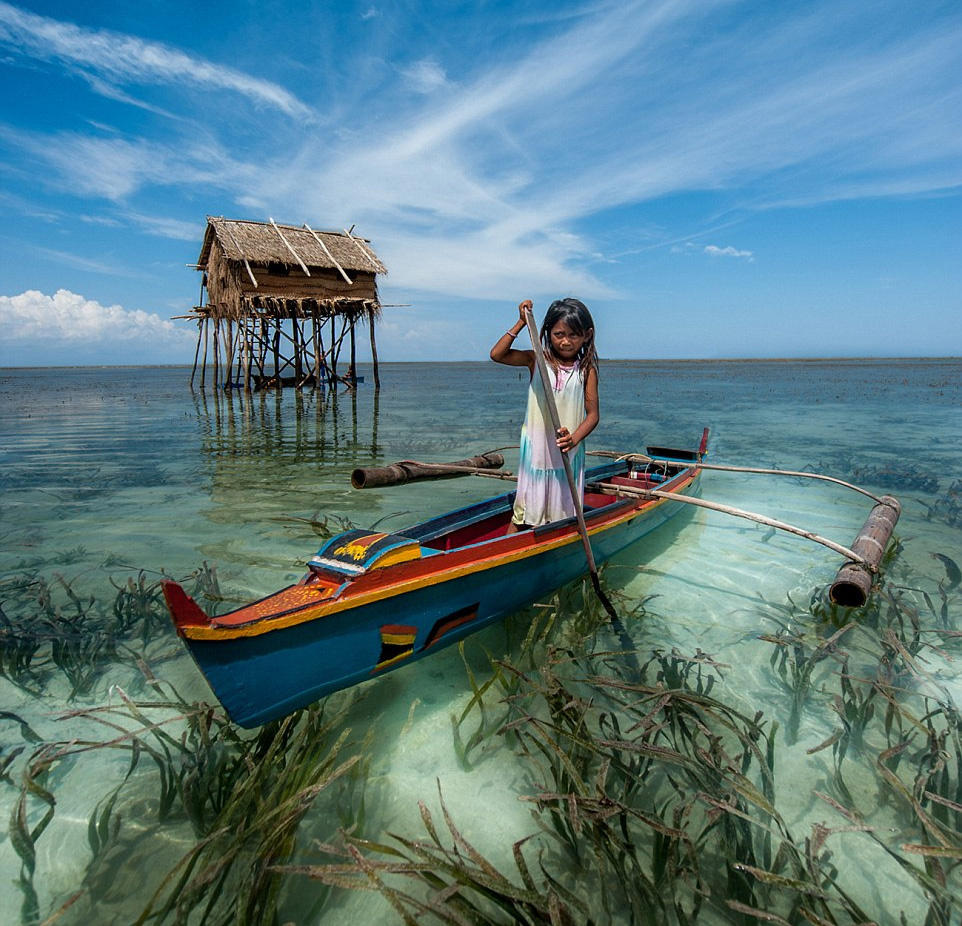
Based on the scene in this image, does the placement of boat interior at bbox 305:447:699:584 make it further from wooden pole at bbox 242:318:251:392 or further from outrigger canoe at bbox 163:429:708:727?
wooden pole at bbox 242:318:251:392

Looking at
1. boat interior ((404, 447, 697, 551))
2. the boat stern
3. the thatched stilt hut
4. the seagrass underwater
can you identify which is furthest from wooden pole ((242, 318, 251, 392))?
the boat stern

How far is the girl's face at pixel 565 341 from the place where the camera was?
4.26m

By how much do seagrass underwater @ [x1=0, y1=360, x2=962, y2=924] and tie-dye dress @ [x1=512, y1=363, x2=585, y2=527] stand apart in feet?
2.68

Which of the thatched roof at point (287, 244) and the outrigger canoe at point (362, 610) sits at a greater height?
the thatched roof at point (287, 244)

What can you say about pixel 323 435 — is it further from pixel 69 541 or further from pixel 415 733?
pixel 415 733

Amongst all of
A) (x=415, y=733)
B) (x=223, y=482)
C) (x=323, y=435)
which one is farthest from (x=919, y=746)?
(x=323, y=435)

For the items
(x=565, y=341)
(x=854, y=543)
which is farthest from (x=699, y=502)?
(x=565, y=341)

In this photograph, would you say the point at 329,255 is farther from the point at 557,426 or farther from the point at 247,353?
the point at 557,426

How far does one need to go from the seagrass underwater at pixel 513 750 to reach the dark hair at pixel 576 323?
207 centimetres

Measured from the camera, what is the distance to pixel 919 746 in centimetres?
334

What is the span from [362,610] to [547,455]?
2067 mm

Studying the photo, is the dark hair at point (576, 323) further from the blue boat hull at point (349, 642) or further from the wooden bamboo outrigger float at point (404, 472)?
the wooden bamboo outrigger float at point (404, 472)

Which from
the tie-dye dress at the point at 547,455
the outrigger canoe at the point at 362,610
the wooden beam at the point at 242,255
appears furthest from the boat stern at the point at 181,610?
the wooden beam at the point at 242,255

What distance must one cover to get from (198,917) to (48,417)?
71.5 ft
